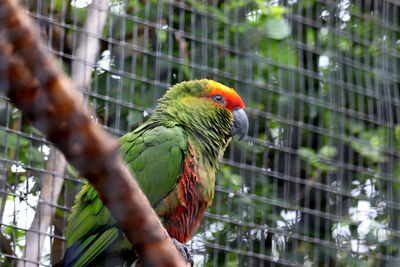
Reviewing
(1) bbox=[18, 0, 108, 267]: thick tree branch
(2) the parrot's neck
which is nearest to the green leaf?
(1) bbox=[18, 0, 108, 267]: thick tree branch

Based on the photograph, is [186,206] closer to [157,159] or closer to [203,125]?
[157,159]

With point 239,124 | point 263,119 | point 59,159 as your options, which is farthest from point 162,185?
point 263,119

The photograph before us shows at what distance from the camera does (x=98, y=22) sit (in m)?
2.14

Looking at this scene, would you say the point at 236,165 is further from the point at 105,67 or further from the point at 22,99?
the point at 22,99

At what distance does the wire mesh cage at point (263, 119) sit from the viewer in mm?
2088

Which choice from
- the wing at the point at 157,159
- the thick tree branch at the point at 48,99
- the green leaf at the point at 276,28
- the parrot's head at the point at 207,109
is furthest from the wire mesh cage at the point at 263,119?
the thick tree branch at the point at 48,99

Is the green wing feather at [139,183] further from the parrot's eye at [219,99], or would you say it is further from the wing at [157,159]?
the parrot's eye at [219,99]

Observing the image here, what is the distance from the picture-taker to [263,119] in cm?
257

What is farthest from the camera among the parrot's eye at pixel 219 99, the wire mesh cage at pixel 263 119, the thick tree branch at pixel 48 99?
the wire mesh cage at pixel 263 119

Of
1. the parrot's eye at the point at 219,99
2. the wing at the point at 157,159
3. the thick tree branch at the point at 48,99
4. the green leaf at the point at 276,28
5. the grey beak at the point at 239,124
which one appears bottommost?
the thick tree branch at the point at 48,99

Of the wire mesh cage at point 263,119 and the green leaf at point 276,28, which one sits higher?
the green leaf at point 276,28

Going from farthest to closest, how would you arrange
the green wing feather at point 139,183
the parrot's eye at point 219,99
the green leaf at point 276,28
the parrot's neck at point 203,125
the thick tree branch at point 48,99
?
the green leaf at point 276,28
the parrot's eye at point 219,99
the parrot's neck at point 203,125
the green wing feather at point 139,183
the thick tree branch at point 48,99

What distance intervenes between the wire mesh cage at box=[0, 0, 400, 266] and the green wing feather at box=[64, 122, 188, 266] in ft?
1.30

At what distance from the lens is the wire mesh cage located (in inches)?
82.2
